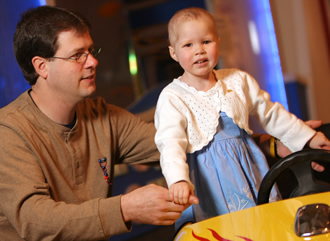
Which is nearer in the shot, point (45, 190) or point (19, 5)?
point (45, 190)

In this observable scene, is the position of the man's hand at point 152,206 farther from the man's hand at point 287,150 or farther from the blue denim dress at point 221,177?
the man's hand at point 287,150

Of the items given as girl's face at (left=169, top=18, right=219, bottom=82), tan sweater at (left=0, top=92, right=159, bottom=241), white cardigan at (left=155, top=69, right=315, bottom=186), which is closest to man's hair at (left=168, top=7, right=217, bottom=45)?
girl's face at (left=169, top=18, right=219, bottom=82)

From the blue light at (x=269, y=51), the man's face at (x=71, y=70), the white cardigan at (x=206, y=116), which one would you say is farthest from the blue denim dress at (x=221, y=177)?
the blue light at (x=269, y=51)

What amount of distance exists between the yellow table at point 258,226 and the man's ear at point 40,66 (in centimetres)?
85

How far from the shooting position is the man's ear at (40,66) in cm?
187

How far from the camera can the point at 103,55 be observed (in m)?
4.07

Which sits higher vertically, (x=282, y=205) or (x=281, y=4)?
(x=281, y=4)

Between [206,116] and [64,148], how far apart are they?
20.9 inches

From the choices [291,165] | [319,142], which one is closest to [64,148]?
[291,165]

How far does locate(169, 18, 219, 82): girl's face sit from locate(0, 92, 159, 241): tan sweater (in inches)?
17.7

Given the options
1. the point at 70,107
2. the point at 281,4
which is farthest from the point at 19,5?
the point at 281,4

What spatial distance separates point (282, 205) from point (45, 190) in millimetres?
730

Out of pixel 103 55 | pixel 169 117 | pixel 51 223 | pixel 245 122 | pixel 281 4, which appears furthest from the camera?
pixel 281 4

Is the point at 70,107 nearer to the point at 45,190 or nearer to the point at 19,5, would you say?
the point at 45,190
